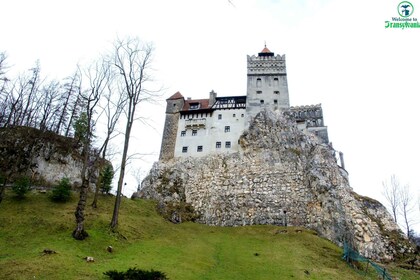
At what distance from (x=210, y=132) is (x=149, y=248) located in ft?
83.2

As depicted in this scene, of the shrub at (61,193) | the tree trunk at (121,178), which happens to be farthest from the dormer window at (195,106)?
the shrub at (61,193)

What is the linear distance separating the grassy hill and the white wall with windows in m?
13.2

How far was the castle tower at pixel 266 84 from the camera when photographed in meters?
A: 48.2

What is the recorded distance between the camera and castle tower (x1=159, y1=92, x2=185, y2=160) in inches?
1847

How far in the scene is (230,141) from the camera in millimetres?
45906

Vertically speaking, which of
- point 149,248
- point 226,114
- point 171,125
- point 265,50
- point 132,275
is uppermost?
point 265,50

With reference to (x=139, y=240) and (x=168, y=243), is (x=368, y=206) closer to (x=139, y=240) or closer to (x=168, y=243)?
(x=168, y=243)

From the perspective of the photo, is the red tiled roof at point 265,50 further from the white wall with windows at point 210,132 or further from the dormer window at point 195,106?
the dormer window at point 195,106

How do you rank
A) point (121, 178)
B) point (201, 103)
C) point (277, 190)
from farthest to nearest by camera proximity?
point (201, 103)
point (277, 190)
point (121, 178)

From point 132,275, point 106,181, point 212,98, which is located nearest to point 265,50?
point 212,98

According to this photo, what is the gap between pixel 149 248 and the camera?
79.3 ft

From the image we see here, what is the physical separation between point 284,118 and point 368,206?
1633 centimetres

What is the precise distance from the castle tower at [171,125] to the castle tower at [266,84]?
11432mm

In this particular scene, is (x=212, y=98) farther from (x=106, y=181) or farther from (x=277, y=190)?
(x=106, y=181)
